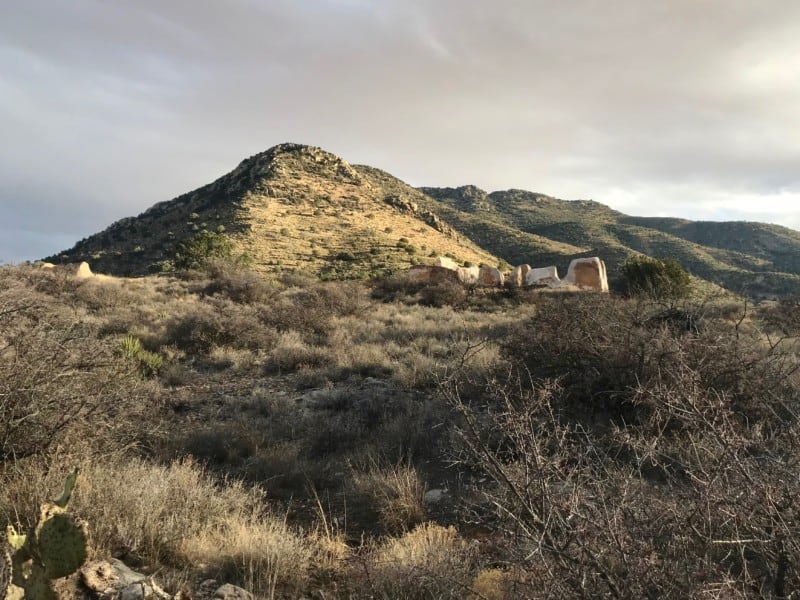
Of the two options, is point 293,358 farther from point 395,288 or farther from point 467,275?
point 467,275

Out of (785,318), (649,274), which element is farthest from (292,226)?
(785,318)

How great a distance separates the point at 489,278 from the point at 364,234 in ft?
70.7

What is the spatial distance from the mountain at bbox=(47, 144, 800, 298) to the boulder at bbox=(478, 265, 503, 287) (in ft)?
25.8

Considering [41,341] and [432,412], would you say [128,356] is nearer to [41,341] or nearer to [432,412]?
[41,341]

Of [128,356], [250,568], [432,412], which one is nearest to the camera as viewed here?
[250,568]

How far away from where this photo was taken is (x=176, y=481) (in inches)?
172

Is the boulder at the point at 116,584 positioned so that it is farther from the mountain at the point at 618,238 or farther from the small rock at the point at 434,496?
the mountain at the point at 618,238

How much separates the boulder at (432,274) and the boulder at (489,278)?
5.24ft

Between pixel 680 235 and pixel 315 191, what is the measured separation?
52292 mm

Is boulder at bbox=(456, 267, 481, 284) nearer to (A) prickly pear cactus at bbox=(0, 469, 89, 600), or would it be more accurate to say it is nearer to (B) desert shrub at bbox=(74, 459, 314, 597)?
(B) desert shrub at bbox=(74, 459, 314, 597)

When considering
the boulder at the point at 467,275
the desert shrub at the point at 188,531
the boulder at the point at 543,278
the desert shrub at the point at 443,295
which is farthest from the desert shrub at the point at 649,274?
the desert shrub at the point at 188,531

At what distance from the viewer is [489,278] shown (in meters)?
27.0

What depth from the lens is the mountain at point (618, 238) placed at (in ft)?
158

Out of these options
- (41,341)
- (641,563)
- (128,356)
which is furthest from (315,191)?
(641,563)
